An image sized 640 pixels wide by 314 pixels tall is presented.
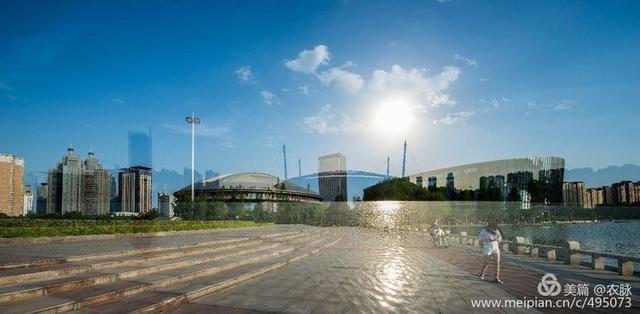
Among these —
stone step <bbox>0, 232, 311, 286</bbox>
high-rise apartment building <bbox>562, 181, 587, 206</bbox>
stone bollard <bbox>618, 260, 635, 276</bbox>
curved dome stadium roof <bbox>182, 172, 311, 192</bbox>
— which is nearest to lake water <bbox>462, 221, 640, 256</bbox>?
stone bollard <bbox>618, 260, 635, 276</bbox>

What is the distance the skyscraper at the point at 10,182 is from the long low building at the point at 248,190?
2768 cm

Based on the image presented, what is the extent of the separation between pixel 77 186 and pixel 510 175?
116363mm

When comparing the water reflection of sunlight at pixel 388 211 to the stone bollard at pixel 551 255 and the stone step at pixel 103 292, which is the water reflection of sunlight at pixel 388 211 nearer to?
the stone bollard at pixel 551 255

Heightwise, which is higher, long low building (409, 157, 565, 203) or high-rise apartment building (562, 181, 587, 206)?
long low building (409, 157, 565, 203)

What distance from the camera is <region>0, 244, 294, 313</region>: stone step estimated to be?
18.1ft

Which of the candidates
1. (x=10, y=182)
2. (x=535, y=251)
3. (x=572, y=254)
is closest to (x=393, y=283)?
(x=572, y=254)

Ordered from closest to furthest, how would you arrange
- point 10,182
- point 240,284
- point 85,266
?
point 85,266 → point 240,284 → point 10,182

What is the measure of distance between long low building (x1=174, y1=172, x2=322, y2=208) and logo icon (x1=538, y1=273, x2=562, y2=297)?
61576mm

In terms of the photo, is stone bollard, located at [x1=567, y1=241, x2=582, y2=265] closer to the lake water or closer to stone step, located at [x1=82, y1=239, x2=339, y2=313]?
the lake water

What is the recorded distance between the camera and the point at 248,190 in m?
80.4

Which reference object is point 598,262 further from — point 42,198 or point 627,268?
point 42,198

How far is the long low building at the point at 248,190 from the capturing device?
7856 cm

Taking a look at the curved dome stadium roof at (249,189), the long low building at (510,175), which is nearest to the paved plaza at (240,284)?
the curved dome stadium roof at (249,189)

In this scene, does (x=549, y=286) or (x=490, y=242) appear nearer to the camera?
(x=549, y=286)
